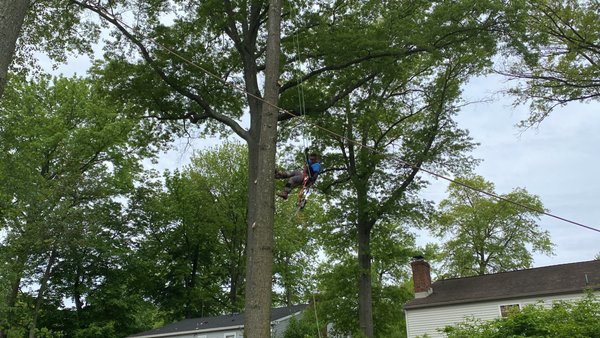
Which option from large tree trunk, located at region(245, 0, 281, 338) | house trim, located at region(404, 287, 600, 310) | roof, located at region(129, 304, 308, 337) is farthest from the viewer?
roof, located at region(129, 304, 308, 337)

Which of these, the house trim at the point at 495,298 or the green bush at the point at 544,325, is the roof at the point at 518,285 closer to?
the house trim at the point at 495,298

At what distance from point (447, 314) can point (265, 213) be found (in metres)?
16.1

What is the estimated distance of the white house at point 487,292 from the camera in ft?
61.4

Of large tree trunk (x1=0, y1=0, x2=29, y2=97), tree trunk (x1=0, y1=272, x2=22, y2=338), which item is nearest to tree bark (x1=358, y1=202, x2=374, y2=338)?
tree trunk (x1=0, y1=272, x2=22, y2=338)

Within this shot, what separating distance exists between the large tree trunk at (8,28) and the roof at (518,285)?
734 inches

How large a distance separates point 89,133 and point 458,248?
24780mm

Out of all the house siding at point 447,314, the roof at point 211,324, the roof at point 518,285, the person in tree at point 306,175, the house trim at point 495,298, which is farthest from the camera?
the roof at point 211,324

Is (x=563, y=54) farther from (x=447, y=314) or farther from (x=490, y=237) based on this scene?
(x=490, y=237)

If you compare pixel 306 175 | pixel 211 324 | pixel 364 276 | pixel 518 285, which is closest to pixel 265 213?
pixel 306 175

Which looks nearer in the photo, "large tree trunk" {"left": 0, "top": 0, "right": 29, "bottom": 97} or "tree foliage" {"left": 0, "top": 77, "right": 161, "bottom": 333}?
"large tree trunk" {"left": 0, "top": 0, "right": 29, "bottom": 97}

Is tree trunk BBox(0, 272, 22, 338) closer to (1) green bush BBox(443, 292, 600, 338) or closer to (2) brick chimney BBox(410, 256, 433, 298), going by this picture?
(2) brick chimney BBox(410, 256, 433, 298)

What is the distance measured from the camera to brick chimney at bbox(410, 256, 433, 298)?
2273cm

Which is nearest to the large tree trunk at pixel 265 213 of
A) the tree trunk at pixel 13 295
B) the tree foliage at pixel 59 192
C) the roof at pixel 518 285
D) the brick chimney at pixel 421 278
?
the tree foliage at pixel 59 192

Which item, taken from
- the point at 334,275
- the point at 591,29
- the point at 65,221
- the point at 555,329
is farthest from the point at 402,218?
the point at 65,221
